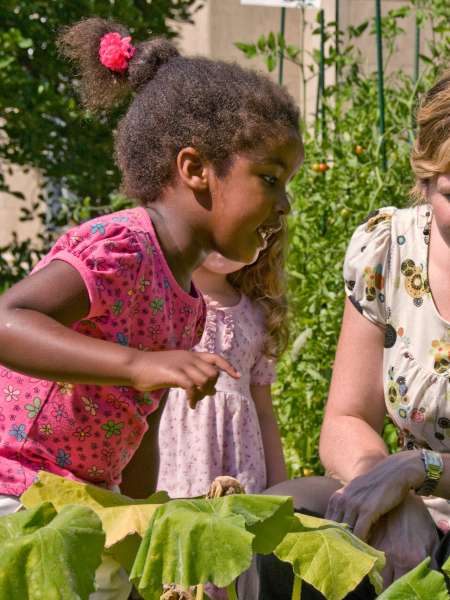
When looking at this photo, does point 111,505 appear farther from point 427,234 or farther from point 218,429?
point 218,429

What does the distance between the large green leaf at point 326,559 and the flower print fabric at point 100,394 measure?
2.45 ft

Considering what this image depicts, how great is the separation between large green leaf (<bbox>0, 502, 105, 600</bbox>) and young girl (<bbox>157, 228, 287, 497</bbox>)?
202 cm

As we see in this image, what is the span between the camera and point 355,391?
7.80 feet

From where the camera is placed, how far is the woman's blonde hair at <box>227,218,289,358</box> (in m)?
3.30

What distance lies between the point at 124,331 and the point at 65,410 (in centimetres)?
17

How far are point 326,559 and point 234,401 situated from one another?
2065 millimetres

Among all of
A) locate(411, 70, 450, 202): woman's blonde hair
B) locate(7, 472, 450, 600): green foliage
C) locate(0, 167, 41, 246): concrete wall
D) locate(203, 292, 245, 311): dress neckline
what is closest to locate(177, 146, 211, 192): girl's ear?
locate(411, 70, 450, 202): woman's blonde hair

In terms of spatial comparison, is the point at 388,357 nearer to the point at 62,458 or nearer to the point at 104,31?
the point at 62,458

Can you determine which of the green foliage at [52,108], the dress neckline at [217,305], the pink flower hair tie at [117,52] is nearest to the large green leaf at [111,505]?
the pink flower hair tie at [117,52]

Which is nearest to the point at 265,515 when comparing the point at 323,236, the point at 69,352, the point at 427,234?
the point at 69,352

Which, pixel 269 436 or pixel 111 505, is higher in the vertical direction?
pixel 111 505

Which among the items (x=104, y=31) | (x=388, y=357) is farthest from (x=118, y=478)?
(x=104, y=31)

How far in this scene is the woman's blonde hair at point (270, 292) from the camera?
3.30 meters

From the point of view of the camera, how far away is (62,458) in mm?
1966
